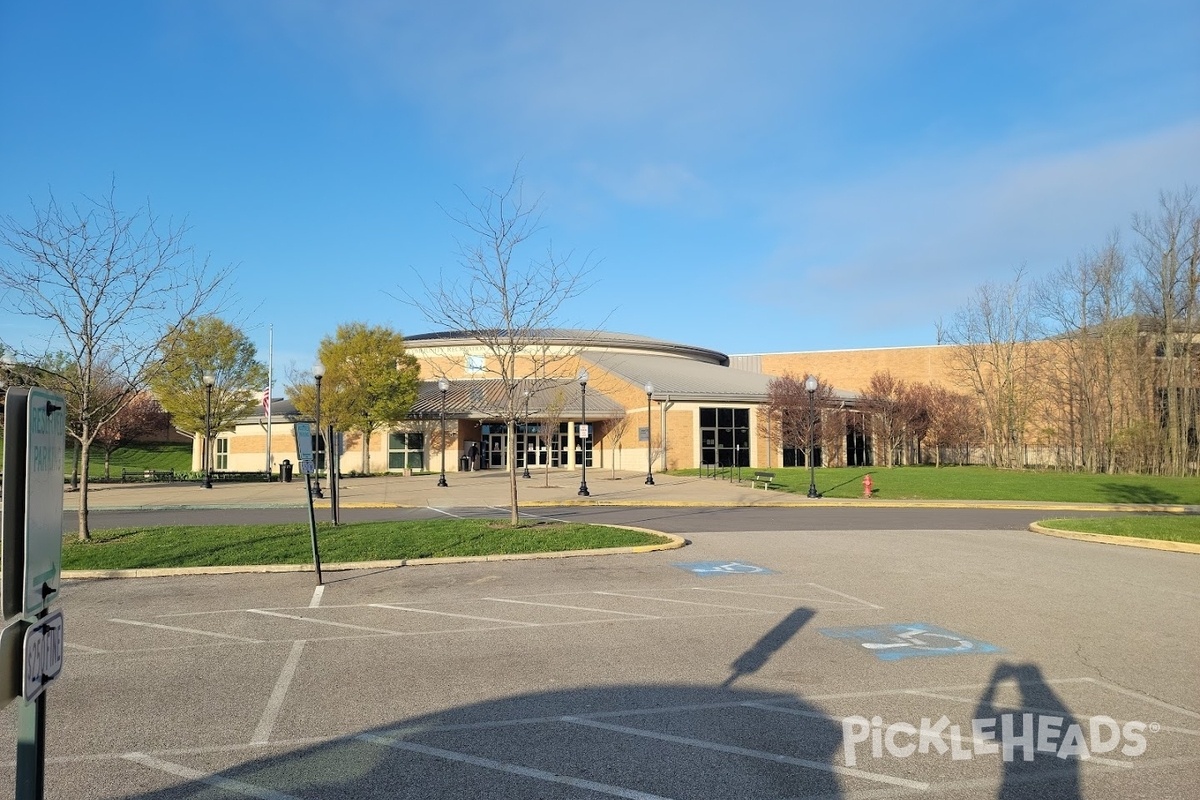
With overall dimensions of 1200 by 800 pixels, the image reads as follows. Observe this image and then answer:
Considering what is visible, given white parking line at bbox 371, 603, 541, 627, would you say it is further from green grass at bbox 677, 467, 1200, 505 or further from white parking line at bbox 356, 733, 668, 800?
green grass at bbox 677, 467, 1200, 505

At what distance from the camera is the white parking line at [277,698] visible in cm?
505

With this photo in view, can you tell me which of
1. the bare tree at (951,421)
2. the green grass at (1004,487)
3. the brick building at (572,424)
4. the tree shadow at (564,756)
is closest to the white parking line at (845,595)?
the tree shadow at (564,756)

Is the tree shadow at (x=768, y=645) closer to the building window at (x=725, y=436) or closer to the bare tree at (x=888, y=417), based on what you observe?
the building window at (x=725, y=436)

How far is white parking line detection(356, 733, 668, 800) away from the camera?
13.6ft

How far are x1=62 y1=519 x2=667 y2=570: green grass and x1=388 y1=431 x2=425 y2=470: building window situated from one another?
28.7 m

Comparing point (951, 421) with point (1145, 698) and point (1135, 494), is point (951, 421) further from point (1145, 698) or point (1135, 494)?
point (1145, 698)

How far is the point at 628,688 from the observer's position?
5977 millimetres

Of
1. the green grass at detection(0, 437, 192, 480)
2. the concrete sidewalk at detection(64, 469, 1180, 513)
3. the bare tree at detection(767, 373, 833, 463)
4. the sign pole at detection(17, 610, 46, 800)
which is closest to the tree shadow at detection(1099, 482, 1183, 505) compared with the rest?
the concrete sidewalk at detection(64, 469, 1180, 513)

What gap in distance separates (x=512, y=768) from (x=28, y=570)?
282cm

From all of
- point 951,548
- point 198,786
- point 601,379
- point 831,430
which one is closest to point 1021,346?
point 831,430

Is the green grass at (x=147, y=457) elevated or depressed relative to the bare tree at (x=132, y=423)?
depressed

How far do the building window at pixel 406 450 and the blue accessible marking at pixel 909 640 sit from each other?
127 feet

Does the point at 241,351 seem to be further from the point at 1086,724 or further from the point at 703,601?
the point at 1086,724

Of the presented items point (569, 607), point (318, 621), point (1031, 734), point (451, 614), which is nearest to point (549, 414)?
point (569, 607)
